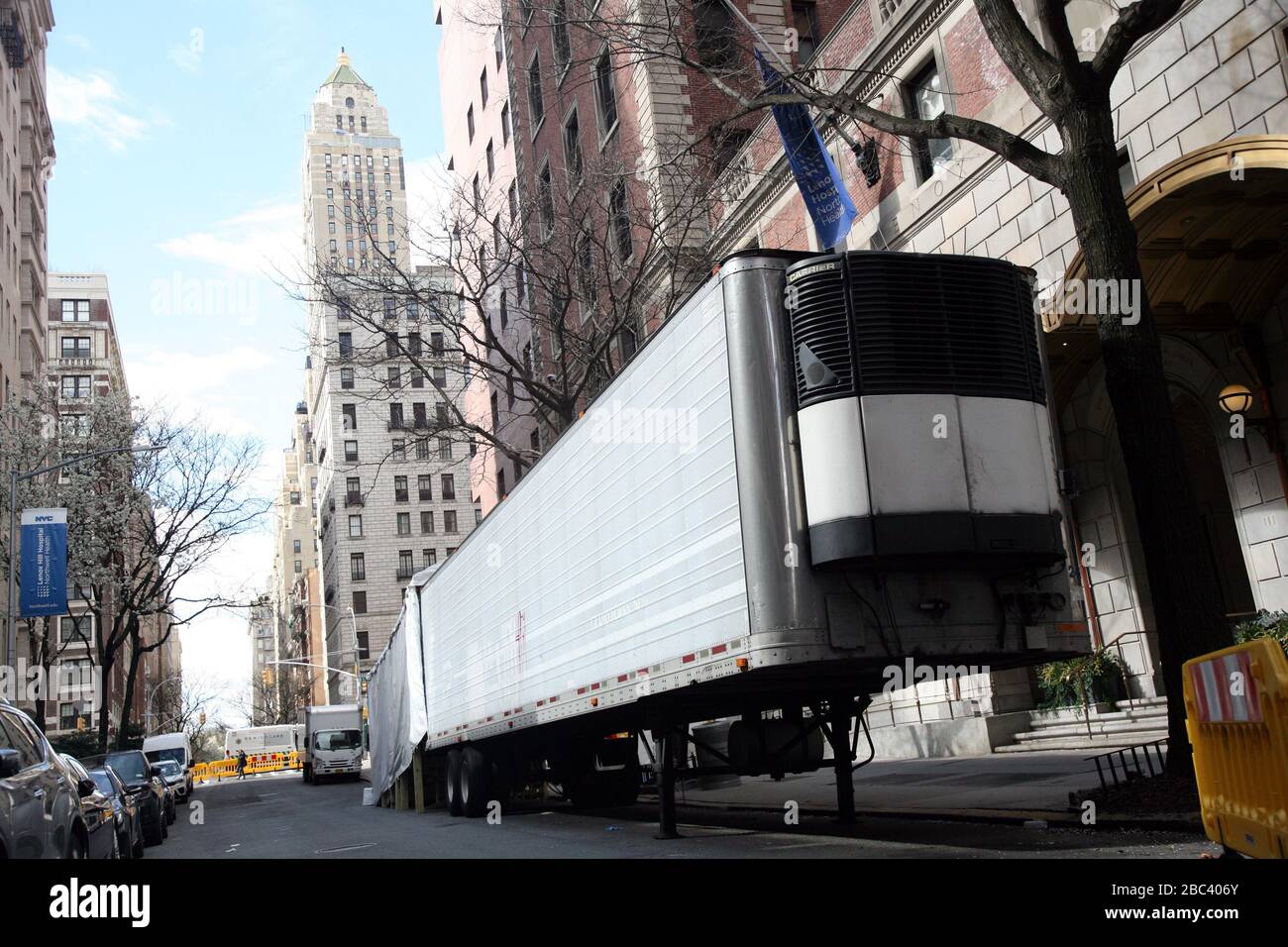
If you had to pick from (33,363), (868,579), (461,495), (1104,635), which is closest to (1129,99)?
(1104,635)

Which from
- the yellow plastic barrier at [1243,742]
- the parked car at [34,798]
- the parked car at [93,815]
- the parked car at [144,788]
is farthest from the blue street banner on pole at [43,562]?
the yellow plastic barrier at [1243,742]

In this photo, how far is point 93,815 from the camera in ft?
28.6

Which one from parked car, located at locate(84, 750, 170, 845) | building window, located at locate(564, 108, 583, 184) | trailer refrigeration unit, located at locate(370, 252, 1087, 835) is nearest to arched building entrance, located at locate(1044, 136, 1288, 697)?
trailer refrigeration unit, located at locate(370, 252, 1087, 835)

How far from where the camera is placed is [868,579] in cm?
900

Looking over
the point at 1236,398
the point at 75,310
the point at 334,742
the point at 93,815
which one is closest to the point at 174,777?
the point at 334,742

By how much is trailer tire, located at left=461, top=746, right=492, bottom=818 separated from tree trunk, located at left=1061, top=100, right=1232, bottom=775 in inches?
441

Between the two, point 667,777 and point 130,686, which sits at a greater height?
point 130,686

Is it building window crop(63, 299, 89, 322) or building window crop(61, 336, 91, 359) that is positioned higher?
building window crop(63, 299, 89, 322)

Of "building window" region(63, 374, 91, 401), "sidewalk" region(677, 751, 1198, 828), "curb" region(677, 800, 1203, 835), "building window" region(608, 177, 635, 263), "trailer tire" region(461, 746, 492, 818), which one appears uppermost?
"building window" region(63, 374, 91, 401)

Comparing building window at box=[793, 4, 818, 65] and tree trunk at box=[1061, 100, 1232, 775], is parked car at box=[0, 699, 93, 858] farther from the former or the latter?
building window at box=[793, 4, 818, 65]

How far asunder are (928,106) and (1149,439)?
11713 mm

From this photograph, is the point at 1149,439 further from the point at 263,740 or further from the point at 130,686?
the point at 263,740

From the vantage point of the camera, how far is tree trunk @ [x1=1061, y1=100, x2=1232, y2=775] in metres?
10.3
